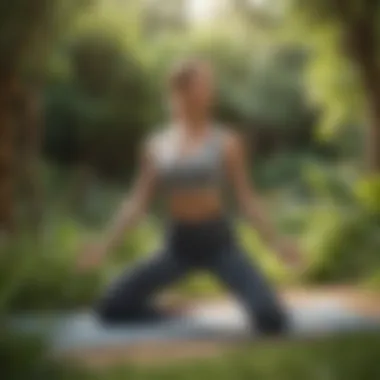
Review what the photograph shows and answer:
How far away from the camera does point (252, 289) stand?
1667mm

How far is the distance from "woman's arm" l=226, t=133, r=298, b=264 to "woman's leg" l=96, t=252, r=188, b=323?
0.13m

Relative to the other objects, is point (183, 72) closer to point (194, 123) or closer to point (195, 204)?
point (194, 123)

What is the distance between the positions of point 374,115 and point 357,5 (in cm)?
17

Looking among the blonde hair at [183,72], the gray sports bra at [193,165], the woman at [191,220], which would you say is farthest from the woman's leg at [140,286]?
the blonde hair at [183,72]

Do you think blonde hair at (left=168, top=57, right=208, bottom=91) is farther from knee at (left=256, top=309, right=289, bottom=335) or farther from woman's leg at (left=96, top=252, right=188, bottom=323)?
knee at (left=256, top=309, right=289, bottom=335)

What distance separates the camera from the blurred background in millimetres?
1680

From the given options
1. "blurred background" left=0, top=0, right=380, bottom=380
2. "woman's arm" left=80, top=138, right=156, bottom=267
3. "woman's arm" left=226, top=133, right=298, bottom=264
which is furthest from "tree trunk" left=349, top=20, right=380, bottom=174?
"woman's arm" left=80, top=138, right=156, bottom=267

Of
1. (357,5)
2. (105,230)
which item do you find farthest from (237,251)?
(357,5)

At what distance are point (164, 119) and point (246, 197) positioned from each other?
17 centimetres

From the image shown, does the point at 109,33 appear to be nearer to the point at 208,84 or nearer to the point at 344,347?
the point at 208,84

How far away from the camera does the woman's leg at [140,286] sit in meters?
1.68

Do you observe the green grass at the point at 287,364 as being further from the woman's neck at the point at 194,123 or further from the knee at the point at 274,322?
the woman's neck at the point at 194,123

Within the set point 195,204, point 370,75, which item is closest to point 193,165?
point 195,204

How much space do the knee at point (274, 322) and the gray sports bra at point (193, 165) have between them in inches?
8.2
